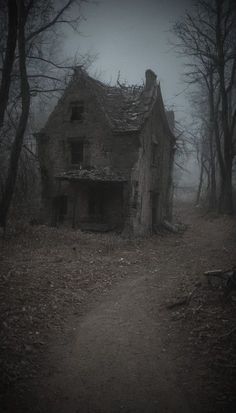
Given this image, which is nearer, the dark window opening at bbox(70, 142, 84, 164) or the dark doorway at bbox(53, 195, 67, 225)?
the dark doorway at bbox(53, 195, 67, 225)

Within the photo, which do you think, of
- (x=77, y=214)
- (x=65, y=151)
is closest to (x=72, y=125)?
(x=65, y=151)

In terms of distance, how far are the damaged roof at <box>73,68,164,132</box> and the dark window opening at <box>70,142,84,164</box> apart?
287 cm

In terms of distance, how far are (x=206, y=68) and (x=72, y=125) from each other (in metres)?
11.6

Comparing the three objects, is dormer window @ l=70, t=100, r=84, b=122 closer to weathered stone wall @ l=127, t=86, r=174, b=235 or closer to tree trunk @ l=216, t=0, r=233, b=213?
weathered stone wall @ l=127, t=86, r=174, b=235

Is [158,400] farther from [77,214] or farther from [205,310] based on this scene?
[77,214]

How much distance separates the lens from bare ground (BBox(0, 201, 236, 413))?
4.78 metres

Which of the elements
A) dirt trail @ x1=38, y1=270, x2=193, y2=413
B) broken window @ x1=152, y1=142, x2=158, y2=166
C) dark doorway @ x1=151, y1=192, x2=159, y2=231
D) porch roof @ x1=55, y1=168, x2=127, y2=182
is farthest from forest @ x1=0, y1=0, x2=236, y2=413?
dark doorway @ x1=151, y1=192, x2=159, y2=231

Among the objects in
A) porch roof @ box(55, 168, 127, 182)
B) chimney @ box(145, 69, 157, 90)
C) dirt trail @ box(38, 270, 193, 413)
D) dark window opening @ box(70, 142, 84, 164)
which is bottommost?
dirt trail @ box(38, 270, 193, 413)

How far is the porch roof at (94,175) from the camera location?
1803cm

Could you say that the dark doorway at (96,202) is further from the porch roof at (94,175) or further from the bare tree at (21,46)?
the bare tree at (21,46)

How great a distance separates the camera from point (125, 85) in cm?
Answer: 2412

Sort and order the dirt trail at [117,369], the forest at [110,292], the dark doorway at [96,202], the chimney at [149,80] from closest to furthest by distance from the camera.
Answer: the dirt trail at [117,369] < the forest at [110,292] < the dark doorway at [96,202] < the chimney at [149,80]

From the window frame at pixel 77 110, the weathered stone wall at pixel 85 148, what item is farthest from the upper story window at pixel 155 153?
the window frame at pixel 77 110

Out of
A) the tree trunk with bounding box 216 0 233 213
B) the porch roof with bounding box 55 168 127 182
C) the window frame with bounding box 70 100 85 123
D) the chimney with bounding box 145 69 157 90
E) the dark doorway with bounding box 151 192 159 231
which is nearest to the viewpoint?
the porch roof with bounding box 55 168 127 182
